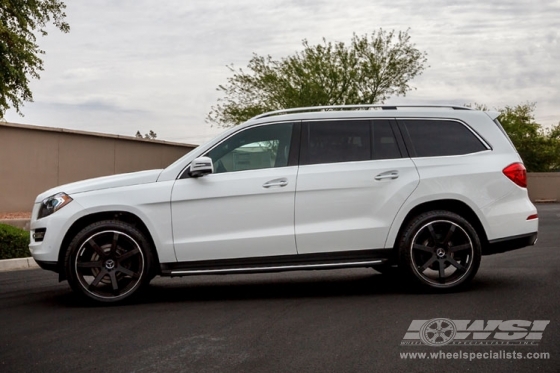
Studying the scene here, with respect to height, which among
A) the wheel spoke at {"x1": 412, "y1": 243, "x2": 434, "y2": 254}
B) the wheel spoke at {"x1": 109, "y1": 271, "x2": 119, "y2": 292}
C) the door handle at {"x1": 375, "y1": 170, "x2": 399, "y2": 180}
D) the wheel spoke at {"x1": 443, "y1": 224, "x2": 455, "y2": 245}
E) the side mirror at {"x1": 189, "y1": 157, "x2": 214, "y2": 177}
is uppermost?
the side mirror at {"x1": 189, "y1": 157, "x2": 214, "y2": 177}

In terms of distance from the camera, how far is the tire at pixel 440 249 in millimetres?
8531

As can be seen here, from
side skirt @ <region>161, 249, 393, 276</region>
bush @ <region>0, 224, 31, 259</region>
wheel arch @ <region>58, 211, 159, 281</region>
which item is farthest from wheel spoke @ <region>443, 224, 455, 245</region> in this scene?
bush @ <region>0, 224, 31, 259</region>

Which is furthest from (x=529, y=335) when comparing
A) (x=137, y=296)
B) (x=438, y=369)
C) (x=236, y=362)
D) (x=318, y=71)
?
(x=318, y=71)

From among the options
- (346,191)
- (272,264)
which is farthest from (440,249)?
(272,264)

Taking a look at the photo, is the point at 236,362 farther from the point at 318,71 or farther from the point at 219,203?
the point at 318,71

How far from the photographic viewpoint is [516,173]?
8859 mm

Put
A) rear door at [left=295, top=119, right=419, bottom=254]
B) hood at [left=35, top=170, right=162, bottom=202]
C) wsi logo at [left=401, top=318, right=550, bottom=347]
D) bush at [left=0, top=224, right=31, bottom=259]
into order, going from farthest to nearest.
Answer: bush at [left=0, top=224, right=31, bottom=259], hood at [left=35, top=170, right=162, bottom=202], rear door at [left=295, top=119, right=419, bottom=254], wsi logo at [left=401, top=318, right=550, bottom=347]

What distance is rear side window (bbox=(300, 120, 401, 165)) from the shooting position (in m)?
8.73

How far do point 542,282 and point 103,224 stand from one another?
4.85 metres

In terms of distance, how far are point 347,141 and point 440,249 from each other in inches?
58.5

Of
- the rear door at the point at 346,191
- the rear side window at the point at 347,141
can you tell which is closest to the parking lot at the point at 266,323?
the rear door at the point at 346,191

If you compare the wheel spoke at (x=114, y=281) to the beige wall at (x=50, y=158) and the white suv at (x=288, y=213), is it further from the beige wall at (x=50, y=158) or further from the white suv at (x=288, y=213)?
the beige wall at (x=50, y=158)

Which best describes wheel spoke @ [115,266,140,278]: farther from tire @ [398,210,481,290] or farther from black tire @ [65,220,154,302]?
tire @ [398,210,481,290]

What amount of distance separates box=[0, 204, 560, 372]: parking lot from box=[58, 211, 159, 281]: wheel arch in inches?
17.7
